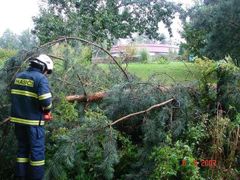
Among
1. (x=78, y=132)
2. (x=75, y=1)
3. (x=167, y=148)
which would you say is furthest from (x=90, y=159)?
(x=75, y=1)

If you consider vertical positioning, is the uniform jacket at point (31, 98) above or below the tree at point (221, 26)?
below

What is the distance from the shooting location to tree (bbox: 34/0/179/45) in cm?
2133

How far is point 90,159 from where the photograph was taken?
17.1 feet

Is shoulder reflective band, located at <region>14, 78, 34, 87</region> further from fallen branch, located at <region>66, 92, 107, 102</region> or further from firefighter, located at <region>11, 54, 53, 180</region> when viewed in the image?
fallen branch, located at <region>66, 92, 107, 102</region>

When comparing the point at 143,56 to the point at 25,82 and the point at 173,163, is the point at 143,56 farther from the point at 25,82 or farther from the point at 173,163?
the point at 25,82

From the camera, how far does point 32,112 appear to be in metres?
4.48

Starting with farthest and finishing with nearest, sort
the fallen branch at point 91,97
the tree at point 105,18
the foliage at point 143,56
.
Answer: the foliage at point 143,56, the tree at point 105,18, the fallen branch at point 91,97

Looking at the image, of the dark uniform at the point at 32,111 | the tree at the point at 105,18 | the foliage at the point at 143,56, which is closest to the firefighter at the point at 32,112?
the dark uniform at the point at 32,111

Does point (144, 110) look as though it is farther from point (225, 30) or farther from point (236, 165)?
point (225, 30)

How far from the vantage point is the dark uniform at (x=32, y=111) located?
445 centimetres

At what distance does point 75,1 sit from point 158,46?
3316 centimetres

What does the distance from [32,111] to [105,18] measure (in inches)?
753
